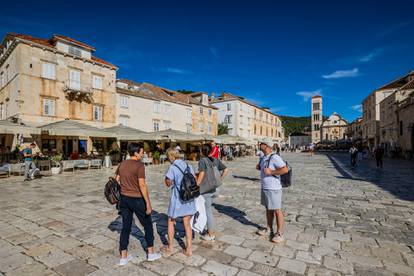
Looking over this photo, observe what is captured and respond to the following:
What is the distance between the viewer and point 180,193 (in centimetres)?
330

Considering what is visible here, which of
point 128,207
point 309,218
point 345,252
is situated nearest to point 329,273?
point 345,252

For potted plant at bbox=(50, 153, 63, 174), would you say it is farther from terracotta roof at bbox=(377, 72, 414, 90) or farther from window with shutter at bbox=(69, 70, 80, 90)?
terracotta roof at bbox=(377, 72, 414, 90)

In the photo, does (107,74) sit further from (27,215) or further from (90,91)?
(27,215)

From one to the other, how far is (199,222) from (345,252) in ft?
7.61

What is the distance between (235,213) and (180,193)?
2.80 metres

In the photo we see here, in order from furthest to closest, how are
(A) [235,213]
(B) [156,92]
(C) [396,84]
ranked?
1. (C) [396,84]
2. (B) [156,92]
3. (A) [235,213]

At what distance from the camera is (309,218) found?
17.0ft

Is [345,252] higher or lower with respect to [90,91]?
lower

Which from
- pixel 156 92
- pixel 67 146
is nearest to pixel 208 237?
pixel 67 146

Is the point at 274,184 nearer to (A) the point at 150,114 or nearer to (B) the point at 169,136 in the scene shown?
(B) the point at 169,136

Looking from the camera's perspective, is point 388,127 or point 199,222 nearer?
point 199,222

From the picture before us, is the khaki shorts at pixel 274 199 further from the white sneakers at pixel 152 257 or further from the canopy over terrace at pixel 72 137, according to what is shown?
the canopy over terrace at pixel 72 137

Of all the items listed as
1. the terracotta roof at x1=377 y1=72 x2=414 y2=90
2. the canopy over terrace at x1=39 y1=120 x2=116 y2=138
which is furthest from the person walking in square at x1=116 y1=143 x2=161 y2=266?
the terracotta roof at x1=377 y1=72 x2=414 y2=90

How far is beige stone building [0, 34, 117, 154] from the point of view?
1731 centimetres
